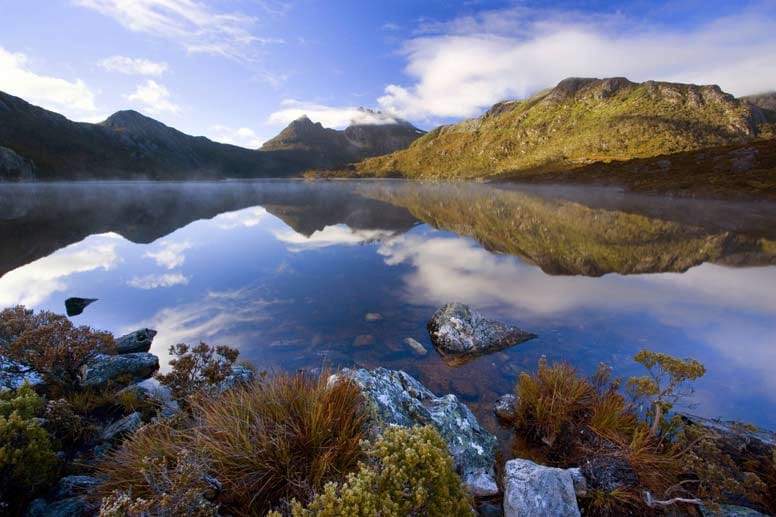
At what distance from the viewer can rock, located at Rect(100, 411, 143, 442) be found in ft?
18.7

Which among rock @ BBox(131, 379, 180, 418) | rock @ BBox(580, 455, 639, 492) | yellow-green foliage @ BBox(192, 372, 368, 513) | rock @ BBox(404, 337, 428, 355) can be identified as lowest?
rock @ BBox(404, 337, 428, 355)

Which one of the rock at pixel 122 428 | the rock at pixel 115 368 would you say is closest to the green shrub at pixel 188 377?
the rock at pixel 122 428

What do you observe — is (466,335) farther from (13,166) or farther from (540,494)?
(13,166)

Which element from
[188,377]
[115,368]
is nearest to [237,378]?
[188,377]

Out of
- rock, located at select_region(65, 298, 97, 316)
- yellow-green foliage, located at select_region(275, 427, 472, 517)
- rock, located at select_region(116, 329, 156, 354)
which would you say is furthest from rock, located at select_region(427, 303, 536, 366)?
rock, located at select_region(65, 298, 97, 316)

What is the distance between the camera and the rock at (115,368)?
7637mm

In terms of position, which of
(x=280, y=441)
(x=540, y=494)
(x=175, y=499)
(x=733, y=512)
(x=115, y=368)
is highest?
(x=175, y=499)

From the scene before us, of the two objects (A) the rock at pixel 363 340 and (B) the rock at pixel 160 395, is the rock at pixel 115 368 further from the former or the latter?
(A) the rock at pixel 363 340

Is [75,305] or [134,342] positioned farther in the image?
[75,305]

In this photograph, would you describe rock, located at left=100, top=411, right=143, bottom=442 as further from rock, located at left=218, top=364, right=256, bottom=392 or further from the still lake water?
the still lake water

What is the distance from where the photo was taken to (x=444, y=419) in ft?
19.6

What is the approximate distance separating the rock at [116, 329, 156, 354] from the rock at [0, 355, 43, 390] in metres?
2.45

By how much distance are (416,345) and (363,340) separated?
173 cm

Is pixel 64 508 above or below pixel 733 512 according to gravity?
above
